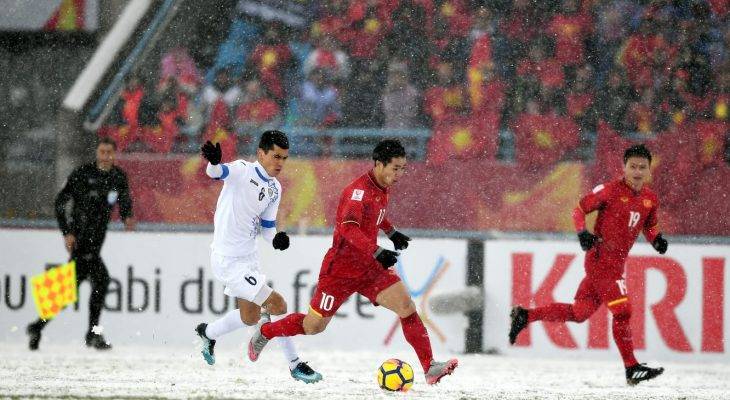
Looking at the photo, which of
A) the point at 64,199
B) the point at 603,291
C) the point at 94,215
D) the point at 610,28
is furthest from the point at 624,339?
the point at 610,28

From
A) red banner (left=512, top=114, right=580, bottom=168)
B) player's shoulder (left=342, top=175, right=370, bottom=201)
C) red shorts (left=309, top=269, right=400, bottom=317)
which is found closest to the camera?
player's shoulder (left=342, top=175, right=370, bottom=201)

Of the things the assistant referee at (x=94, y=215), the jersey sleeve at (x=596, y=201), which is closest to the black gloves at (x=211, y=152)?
the jersey sleeve at (x=596, y=201)

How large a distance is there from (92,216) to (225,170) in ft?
9.76

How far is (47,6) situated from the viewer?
448 inches

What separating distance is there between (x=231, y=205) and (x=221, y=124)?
4.03 metres

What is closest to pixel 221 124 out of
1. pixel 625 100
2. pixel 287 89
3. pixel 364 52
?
pixel 287 89

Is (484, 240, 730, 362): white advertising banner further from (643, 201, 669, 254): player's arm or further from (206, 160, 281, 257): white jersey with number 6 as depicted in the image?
(206, 160, 281, 257): white jersey with number 6

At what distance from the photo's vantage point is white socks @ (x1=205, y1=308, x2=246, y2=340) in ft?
22.9

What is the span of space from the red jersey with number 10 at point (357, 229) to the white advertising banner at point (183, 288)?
278cm

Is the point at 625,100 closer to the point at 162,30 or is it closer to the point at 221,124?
the point at 221,124

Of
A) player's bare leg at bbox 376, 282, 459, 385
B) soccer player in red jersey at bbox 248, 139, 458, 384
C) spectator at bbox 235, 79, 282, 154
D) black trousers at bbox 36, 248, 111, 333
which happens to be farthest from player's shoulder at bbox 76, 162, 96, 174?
player's bare leg at bbox 376, 282, 459, 385

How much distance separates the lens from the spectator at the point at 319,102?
10.7 m

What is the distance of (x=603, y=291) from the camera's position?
7230mm

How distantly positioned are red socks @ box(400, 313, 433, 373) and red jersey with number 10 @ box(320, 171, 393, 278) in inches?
13.0
